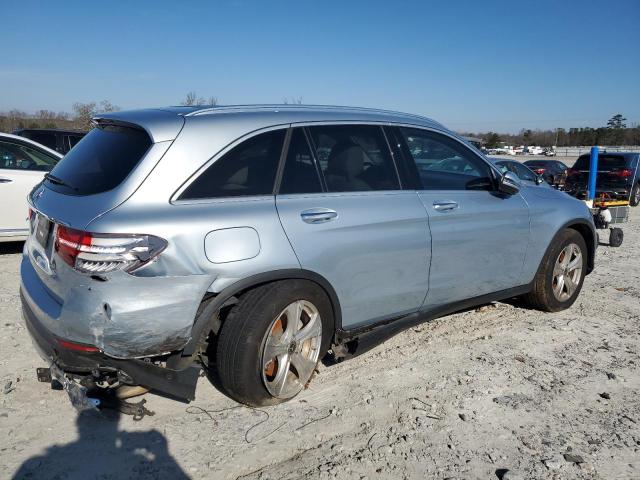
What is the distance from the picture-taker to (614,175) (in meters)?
16.0

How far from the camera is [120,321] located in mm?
2641

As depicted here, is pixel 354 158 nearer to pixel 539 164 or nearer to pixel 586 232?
pixel 586 232

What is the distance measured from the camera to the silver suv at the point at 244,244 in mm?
2695

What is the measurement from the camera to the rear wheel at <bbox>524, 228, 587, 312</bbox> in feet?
16.2

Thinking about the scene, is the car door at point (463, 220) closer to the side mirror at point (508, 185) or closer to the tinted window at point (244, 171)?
the side mirror at point (508, 185)

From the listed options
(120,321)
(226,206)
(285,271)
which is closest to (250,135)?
(226,206)

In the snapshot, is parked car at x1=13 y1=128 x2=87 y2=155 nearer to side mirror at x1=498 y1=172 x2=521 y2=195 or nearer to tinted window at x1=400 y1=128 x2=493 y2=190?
tinted window at x1=400 y1=128 x2=493 y2=190

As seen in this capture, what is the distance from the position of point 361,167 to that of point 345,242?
58 cm

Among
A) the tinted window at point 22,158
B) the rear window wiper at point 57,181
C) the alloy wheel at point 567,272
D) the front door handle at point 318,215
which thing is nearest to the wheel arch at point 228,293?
the front door handle at point 318,215

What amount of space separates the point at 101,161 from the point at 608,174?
53.3ft

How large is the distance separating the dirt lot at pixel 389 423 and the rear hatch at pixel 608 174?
42.2 feet

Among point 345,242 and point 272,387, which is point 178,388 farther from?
point 345,242

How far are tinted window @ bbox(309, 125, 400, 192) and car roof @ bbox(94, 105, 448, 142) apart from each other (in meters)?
0.09

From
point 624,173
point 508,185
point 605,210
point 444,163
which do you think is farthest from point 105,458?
point 624,173
